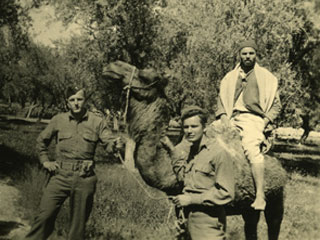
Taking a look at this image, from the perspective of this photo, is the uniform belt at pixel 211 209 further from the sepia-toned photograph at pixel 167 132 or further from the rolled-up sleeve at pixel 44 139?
the rolled-up sleeve at pixel 44 139

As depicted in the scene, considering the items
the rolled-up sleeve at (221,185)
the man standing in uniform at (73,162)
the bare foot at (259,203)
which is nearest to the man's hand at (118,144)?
the man standing in uniform at (73,162)

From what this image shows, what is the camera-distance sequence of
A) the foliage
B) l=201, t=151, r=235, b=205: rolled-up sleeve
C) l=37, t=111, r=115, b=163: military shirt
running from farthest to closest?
the foliage, l=37, t=111, r=115, b=163: military shirt, l=201, t=151, r=235, b=205: rolled-up sleeve

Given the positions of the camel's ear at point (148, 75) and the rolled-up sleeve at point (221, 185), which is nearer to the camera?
the rolled-up sleeve at point (221, 185)

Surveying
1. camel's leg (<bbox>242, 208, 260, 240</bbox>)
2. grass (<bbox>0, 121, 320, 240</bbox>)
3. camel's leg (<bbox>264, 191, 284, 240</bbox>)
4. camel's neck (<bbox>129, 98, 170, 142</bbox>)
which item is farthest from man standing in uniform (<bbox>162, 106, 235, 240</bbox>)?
camel's leg (<bbox>264, 191, 284, 240</bbox>)

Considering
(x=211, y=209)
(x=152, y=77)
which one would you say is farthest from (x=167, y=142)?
(x=211, y=209)

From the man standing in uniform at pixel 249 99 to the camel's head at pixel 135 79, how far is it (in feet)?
5.77

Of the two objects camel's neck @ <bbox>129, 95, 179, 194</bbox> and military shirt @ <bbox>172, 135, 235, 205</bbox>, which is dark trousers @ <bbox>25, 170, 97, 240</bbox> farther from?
military shirt @ <bbox>172, 135, 235, 205</bbox>

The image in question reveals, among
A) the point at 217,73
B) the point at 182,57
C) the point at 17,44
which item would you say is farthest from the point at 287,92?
the point at 17,44

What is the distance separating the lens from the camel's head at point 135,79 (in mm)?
4863

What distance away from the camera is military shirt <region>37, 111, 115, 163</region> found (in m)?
5.55

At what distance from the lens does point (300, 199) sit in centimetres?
1305

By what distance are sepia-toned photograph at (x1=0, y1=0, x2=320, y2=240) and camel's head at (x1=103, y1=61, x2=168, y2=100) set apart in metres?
0.01

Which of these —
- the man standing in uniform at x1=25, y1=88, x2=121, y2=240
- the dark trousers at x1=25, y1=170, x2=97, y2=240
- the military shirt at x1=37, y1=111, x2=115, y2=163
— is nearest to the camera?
the dark trousers at x1=25, y1=170, x2=97, y2=240

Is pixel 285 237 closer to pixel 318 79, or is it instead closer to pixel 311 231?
pixel 311 231
